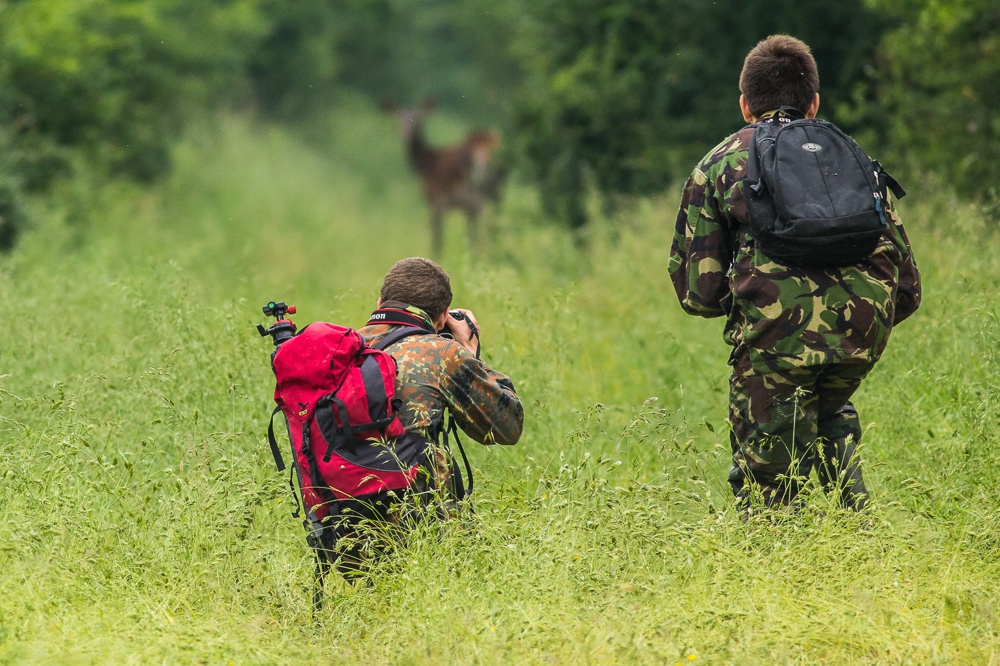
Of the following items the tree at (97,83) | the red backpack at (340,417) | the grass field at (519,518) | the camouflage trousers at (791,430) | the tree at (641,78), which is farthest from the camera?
the tree at (97,83)

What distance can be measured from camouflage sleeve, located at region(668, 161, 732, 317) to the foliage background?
1.23 feet

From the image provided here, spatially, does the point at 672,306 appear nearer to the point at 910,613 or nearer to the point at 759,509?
the point at 759,509

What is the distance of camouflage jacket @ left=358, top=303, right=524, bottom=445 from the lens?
10.6 feet

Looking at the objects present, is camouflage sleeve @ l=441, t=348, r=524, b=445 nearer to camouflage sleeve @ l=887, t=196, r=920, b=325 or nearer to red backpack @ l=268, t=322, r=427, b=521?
red backpack @ l=268, t=322, r=427, b=521

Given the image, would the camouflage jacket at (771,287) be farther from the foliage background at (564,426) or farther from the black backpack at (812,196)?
the foliage background at (564,426)

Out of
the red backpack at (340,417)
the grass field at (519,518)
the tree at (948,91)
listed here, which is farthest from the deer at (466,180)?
the red backpack at (340,417)

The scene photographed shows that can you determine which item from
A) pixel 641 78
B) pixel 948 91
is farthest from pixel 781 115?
pixel 641 78

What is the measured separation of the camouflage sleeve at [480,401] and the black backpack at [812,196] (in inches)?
38.3

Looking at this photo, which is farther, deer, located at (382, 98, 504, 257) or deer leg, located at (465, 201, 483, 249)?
deer, located at (382, 98, 504, 257)

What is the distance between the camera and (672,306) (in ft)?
23.2

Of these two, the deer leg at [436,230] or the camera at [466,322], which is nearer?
A: the camera at [466,322]

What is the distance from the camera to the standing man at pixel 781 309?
10.7ft

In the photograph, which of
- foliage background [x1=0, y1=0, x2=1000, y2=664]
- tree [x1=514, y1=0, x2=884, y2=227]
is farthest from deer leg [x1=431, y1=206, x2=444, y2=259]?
foliage background [x1=0, y1=0, x2=1000, y2=664]

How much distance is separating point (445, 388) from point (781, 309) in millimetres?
1108
